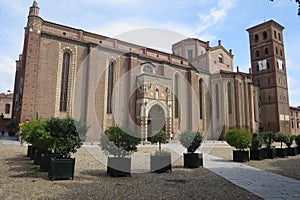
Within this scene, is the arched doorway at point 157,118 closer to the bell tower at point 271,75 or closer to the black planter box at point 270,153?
the black planter box at point 270,153

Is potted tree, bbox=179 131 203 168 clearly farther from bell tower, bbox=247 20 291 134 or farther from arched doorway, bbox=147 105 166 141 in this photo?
bell tower, bbox=247 20 291 134

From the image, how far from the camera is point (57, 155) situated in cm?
732

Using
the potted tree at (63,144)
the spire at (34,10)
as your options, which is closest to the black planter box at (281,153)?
the potted tree at (63,144)

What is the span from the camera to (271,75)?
140 feet

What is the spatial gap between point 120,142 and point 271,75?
144 feet

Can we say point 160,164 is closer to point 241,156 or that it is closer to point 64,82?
point 241,156

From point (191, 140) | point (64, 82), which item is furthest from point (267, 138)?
point (64, 82)

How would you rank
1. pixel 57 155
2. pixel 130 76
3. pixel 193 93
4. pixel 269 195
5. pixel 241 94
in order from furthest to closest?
pixel 241 94
pixel 193 93
pixel 130 76
pixel 57 155
pixel 269 195

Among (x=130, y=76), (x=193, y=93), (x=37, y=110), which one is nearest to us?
(x=37, y=110)

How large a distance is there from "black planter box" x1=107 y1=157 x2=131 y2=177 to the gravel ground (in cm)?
23

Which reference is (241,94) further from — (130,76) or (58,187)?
(58,187)

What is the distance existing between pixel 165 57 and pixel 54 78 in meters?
18.3

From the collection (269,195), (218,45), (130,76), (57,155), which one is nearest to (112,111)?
(130,76)

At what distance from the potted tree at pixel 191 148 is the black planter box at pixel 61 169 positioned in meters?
5.32
